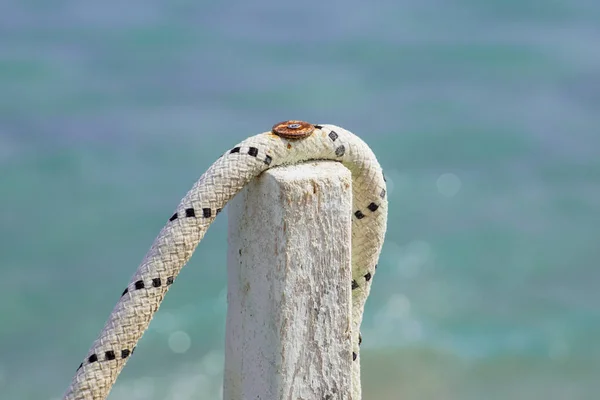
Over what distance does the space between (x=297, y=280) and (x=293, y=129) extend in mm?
459

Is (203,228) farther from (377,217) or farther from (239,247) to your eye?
(377,217)

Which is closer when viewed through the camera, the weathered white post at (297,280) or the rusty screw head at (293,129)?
the weathered white post at (297,280)

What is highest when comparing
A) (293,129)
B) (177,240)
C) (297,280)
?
(293,129)

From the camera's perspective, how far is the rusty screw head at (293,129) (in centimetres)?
338

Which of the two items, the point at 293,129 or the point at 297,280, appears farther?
the point at 293,129

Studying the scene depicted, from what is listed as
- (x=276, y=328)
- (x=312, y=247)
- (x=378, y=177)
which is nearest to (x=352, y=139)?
(x=378, y=177)

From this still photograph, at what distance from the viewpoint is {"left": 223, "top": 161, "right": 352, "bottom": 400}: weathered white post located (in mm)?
3232

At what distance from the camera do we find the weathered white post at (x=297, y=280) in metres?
3.23

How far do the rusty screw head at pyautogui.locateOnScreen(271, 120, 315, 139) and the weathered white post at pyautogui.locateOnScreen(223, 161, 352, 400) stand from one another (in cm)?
9

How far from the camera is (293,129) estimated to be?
3406 millimetres

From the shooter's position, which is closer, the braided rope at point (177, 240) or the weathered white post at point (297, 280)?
the weathered white post at point (297, 280)

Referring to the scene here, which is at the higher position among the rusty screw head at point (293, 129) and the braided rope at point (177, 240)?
the rusty screw head at point (293, 129)

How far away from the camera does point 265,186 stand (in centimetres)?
331

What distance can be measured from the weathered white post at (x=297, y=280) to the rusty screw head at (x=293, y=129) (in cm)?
9
